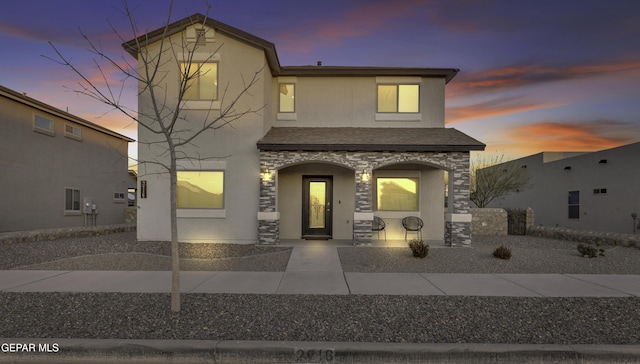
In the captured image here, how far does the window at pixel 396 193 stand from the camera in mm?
13773

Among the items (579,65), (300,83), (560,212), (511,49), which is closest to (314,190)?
(300,83)

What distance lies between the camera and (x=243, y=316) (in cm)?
507

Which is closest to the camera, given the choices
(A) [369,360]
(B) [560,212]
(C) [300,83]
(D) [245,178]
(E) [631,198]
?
(A) [369,360]

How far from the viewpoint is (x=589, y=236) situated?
13.2m

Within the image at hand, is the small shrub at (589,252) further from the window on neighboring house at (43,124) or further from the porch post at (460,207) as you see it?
→ the window on neighboring house at (43,124)

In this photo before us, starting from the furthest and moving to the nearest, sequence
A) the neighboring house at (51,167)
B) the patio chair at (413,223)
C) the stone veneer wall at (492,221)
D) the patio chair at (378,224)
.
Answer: the stone veneer wall at (492,221) < the neighboring house at (51,167) < the patio chair at (413,223) < the patio chair at (378,224)

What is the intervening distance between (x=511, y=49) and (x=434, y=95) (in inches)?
147

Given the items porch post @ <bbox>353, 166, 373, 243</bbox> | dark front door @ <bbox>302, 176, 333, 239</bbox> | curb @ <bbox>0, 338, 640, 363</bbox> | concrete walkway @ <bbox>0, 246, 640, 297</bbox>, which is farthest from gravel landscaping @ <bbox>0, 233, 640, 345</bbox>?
dark front door @ <bbox>302, 176, 333, 239</bbox>

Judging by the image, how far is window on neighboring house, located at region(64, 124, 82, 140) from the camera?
17344 millimetres

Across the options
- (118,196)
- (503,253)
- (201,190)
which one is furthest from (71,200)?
(503,253)

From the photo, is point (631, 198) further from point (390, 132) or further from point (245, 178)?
point (245, 178)

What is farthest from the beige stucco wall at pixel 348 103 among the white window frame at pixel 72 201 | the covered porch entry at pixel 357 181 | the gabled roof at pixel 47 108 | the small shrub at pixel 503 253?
the white window frame at pixel 72 201

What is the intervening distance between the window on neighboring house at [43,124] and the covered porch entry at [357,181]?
38.2ft

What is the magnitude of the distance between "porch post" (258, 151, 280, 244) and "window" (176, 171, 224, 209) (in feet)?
5.12
